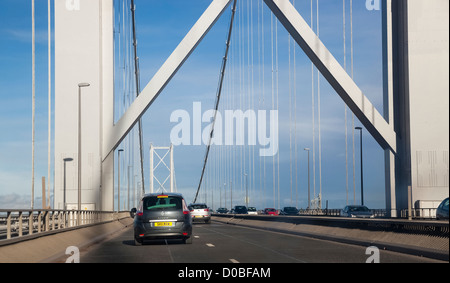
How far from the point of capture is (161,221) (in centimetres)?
2189

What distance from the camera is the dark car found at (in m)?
21.8

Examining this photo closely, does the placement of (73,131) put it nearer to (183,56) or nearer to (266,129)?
(183,56)

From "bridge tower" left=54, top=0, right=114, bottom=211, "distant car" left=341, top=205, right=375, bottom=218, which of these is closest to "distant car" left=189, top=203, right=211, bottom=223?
"bridge tower" left=54, top=0, right=114, bottom=211

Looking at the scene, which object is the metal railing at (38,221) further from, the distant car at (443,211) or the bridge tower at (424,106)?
the bridge tower at (424,106)

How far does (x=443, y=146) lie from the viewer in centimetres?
4334

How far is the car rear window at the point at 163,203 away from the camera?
22.2 metres

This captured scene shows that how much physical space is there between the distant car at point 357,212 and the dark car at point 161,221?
2842 cm

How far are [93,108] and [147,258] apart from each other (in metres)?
28.1

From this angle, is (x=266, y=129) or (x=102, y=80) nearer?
(x=102, y=80)

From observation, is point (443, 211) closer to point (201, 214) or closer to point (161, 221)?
point (161, 221)

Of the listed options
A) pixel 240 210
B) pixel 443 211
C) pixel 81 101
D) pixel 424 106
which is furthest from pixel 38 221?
pixel 240 210

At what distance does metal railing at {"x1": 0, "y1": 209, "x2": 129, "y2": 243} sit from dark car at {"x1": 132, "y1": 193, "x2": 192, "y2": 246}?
2259 mm

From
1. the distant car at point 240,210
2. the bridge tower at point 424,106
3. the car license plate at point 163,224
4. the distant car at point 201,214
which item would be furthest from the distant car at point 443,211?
the distant car at point 240,210
